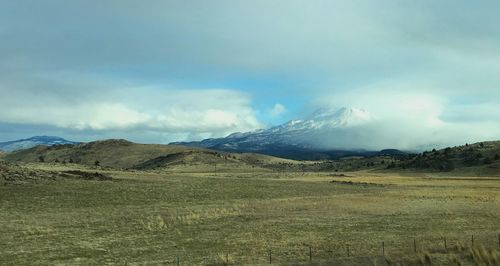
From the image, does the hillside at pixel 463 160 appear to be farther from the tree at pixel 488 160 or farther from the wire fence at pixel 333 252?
the wire fence at pixel 333 252

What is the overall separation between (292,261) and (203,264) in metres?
4.66

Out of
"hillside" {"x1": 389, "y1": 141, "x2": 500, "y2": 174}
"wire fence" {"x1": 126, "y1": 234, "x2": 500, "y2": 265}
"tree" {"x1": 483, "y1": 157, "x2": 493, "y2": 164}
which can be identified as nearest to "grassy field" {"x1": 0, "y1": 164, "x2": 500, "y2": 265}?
"wire fence" {"x1": 126, "y1": 234, "x2": 500, "y2": 265}

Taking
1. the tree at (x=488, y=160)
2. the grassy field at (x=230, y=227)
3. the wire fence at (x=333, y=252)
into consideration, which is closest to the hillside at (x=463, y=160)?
the tree at (x=488, y=160)

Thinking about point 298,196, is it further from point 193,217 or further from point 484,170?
point 484,170

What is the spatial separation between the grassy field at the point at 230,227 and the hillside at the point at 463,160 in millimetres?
86330

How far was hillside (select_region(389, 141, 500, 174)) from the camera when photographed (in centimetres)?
14675

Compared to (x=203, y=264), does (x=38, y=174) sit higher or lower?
higher

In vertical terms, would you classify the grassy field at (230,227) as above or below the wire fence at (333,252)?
above

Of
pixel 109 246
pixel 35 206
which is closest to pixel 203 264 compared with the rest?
pixel 109 246

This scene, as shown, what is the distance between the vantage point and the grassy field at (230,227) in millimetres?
29172

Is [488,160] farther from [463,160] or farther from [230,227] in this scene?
[230,227]

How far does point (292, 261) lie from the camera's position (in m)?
27.7

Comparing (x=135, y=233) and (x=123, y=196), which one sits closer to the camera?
(x=135, y=233)

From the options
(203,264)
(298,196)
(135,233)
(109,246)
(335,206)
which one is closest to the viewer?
(203,264)
